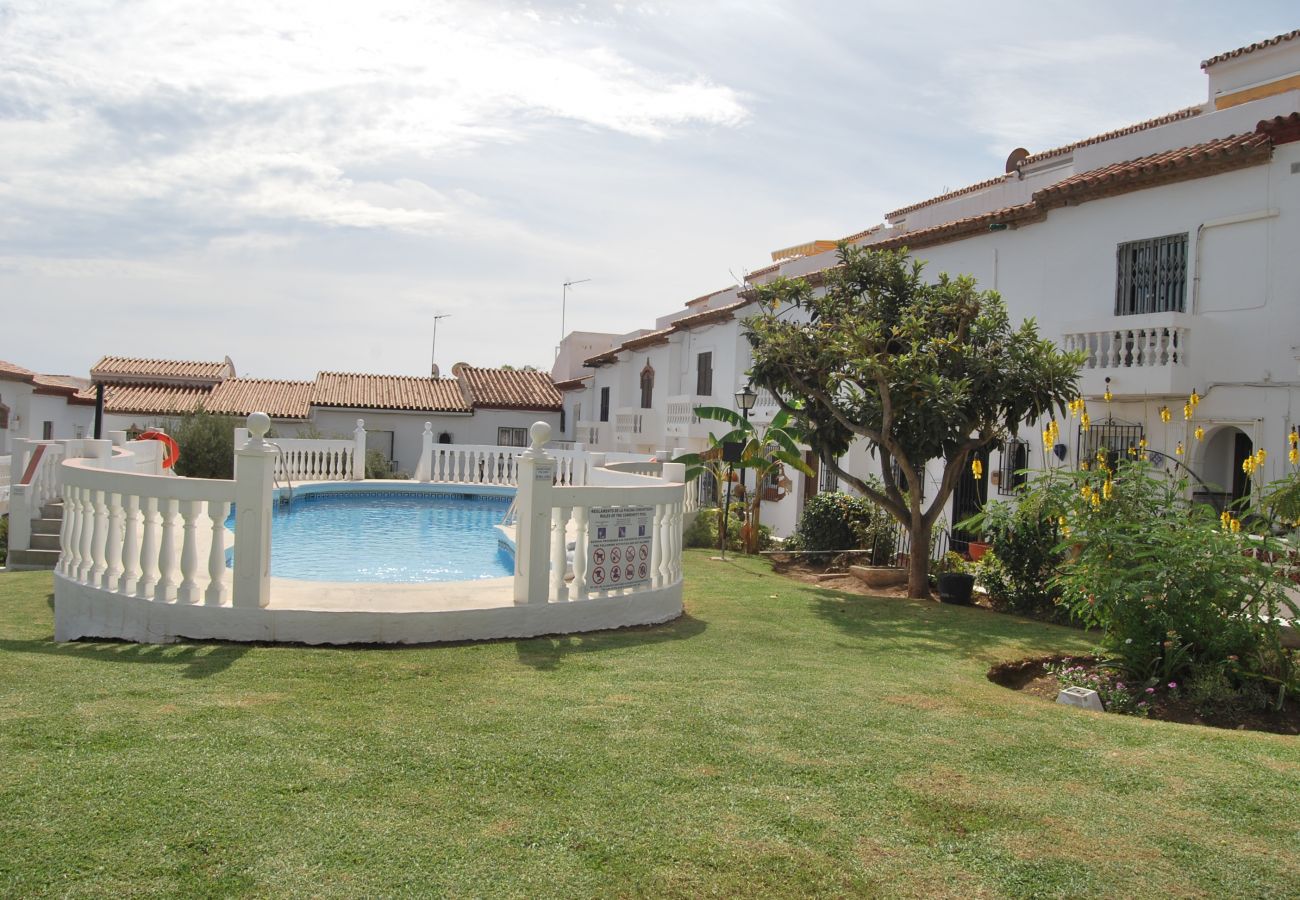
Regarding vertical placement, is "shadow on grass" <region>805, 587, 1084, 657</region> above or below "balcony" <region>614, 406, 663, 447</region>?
below

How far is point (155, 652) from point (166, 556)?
2.78 ft

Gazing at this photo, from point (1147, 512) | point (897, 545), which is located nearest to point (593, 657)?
point (1147, 512)

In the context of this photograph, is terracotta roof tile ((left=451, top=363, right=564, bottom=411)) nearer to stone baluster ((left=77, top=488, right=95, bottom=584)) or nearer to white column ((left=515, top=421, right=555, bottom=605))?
stone baluster ((left=77, top=488, right=95, bottom=584))

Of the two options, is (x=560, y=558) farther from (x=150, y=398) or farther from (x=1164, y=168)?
(x=150, y=398)

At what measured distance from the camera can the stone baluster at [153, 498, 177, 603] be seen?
760cm

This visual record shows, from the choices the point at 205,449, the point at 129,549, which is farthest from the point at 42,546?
the point at 205,449

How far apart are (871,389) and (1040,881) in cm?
1053

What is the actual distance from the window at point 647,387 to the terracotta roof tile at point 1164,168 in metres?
20.3

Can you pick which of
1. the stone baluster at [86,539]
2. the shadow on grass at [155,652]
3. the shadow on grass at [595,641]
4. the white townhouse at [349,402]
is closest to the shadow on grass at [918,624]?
the shadow on grass at [595,641]

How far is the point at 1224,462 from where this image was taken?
1498cm

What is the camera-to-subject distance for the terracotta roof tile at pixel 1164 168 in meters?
13.5

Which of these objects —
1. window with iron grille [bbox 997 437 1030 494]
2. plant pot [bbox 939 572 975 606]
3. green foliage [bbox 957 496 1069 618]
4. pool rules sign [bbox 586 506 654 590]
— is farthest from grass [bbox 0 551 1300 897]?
window with iron grille [bbox 997 437 1030 494]

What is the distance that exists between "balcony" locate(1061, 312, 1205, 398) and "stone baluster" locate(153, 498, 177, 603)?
11.6m

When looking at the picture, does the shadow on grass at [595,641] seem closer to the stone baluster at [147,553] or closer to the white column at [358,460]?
the stone baluster at [147,553]
